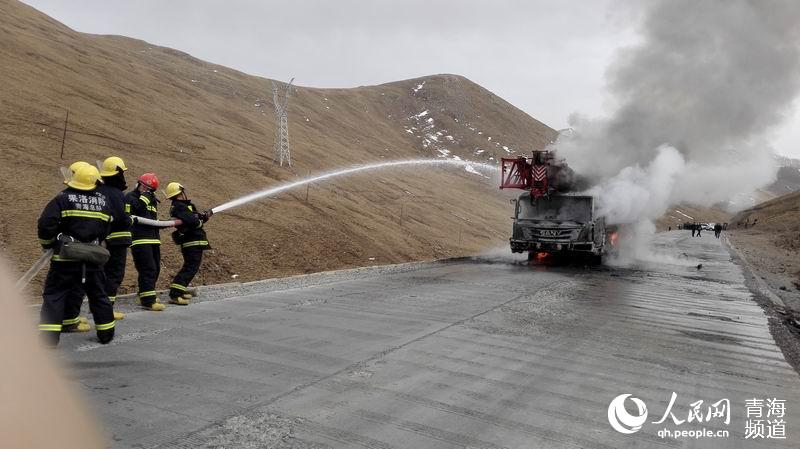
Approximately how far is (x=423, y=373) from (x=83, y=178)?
3.87 meters

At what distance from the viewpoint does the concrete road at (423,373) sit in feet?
12.0

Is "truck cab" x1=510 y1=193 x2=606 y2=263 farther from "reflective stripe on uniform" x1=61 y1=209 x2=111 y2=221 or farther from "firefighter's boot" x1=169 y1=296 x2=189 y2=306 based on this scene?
"reflective stripe on uniform" x1=61 y1=209 x2=111 y2=221

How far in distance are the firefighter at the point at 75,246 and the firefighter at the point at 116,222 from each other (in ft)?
1.63

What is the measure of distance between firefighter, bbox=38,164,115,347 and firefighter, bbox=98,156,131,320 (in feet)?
1.63

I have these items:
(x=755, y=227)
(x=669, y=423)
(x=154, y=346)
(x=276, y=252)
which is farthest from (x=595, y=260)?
(x=755, y=227)

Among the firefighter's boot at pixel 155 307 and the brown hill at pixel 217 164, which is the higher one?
the brown hill at pixel 217 164

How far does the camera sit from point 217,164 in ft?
65.2

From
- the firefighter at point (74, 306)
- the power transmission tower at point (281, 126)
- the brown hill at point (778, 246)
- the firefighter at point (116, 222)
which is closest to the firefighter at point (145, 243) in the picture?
the firefighter at point (116, 222)

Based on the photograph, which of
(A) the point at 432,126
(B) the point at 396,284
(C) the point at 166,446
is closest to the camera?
(C) the point at 166,446

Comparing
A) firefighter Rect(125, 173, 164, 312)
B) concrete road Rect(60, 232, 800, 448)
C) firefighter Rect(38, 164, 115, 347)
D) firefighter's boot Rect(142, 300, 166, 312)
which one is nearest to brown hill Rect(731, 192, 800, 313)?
concrete road Rect(60, 232, 800, 448)

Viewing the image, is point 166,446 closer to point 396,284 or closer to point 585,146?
point 396,284

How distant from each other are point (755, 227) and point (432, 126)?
43.6 metres

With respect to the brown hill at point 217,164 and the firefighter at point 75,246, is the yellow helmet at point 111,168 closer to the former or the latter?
the firefighter at point 75,246

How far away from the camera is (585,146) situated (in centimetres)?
1792
